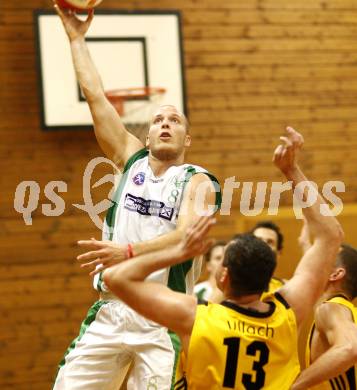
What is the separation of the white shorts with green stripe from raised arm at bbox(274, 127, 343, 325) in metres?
1.27

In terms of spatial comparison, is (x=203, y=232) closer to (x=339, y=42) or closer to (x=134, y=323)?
(x=134, y=323)

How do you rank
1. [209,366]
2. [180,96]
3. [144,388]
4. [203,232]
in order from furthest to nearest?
[180,96] → [144,388] → [209,366] → [203,232]

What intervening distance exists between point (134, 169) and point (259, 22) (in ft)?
20.0

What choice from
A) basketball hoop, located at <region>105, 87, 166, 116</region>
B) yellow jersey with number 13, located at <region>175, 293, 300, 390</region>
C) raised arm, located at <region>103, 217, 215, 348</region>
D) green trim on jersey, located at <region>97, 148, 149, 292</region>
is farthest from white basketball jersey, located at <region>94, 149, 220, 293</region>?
basketball hoop, located at <region>105, 87, 166, 116</region>

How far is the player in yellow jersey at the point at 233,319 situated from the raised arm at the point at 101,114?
1.96m

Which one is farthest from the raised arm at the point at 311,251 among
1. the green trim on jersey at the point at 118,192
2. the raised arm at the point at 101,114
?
the raised arm at the point at 101,114

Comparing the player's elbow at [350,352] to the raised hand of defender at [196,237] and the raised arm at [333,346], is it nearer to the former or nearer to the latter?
the raised arm at [333,346]

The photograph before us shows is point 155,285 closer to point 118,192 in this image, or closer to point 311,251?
point 311,251

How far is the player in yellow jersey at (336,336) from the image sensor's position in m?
3.99

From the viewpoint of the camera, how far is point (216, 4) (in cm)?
1062

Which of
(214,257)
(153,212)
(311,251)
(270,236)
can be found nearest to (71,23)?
(153,212)

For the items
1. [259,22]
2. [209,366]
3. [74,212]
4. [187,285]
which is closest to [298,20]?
[259,22]

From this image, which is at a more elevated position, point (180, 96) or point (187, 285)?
point (180, 96)

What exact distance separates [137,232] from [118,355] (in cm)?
80
